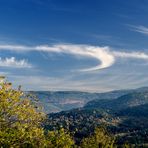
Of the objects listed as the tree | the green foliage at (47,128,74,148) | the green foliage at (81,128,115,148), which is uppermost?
the tree

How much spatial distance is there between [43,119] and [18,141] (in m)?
7.15

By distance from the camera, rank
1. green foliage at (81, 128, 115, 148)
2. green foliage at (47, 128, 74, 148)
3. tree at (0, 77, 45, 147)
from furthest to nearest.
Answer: green foliage at (81, 128, 115, 148) < green foliage at (47, 128, 74, 148) < tree at (0, 77, 45, 147)

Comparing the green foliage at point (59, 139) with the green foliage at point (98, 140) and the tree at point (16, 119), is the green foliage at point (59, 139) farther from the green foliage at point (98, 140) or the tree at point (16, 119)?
the green foliage at point (98, 140)

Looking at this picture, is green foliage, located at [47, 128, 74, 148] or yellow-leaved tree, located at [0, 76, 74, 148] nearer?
yellow-leaved tree, located at [0, 76, 74, 148]

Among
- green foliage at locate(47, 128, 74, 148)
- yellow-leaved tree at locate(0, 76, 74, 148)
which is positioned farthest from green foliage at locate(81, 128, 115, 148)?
yellow-leaved tree at locate(0, 76, 74, 148)

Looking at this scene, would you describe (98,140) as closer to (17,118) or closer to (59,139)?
(59,139)

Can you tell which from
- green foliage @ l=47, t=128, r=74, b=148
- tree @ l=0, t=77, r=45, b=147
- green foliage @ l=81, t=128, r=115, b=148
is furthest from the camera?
green foliage @ l=81, t=128, r=115, b=148

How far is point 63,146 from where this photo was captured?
74375mm

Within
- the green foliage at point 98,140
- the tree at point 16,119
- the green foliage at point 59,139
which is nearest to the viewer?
the tree at point 16,119

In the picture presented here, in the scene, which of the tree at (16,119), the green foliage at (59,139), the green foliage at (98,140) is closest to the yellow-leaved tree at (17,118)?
the tree at (16,119)

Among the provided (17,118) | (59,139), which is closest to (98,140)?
(59,139)

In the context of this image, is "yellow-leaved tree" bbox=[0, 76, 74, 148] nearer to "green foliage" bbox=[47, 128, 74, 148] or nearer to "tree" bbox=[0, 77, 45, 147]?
"tree" bbox=[0, 77, 45, 147]

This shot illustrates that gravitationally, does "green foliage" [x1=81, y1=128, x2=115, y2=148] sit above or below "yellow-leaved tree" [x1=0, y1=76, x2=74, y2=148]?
below

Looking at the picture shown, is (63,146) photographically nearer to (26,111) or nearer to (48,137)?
(48,137)
